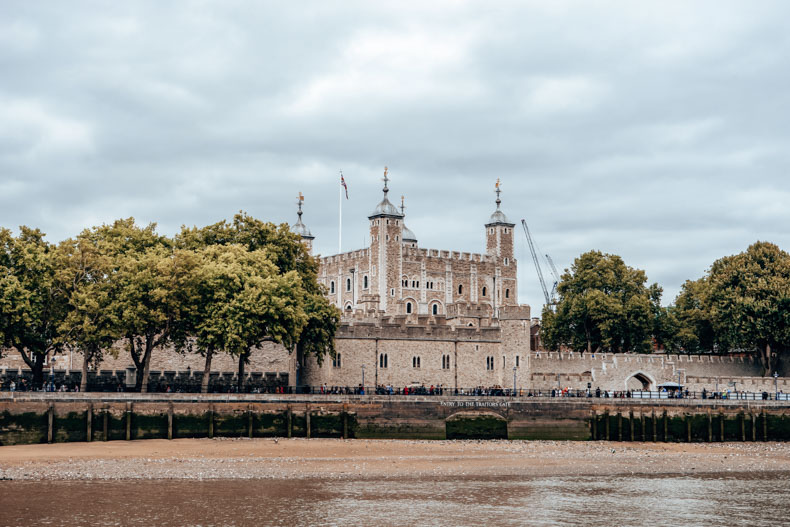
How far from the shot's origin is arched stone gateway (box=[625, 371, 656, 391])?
246 feet

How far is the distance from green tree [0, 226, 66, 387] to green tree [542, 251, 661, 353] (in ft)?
144

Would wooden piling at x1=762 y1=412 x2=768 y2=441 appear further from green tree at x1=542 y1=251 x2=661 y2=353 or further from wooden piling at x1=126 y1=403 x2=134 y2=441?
wooden piling at x1=126 y1=403 x2=134 y2=441

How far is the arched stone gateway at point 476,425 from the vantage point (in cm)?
5022

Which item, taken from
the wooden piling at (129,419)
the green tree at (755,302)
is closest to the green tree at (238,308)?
the wooden piling at (129,419)

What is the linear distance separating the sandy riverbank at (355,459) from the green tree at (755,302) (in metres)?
26.9

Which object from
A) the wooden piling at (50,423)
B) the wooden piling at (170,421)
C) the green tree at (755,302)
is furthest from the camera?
the green tree at (755,302)

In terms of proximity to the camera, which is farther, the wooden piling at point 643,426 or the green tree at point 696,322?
the green tree at point 696,322

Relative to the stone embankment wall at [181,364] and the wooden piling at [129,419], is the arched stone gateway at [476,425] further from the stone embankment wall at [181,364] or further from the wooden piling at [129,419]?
the wooden piling at [129,419]

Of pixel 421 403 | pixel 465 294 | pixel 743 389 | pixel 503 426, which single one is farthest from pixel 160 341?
pixel 465 294

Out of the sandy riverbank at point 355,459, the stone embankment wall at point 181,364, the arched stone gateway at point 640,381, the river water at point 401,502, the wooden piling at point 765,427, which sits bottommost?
the river water at point 401,502

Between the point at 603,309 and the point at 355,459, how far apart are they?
42414 mm

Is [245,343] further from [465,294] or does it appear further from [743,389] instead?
[465,294]

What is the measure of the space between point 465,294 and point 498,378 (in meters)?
34.5

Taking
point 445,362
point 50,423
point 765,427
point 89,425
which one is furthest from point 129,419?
point 765,427
